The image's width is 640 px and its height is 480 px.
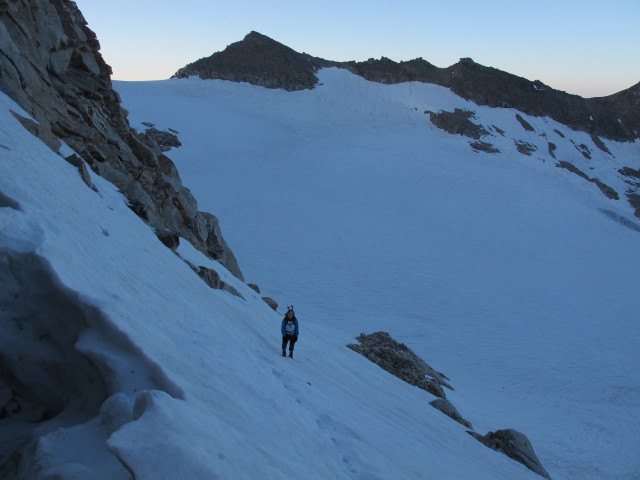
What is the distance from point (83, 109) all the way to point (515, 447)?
12678mm

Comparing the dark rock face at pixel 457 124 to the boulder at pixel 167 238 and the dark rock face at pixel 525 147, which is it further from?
the boulder at pixel 167 238

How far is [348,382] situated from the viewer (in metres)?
9.27

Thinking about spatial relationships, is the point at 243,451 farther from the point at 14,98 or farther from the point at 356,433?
the point at 14,98

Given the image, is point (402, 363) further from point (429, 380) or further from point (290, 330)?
point (290, 330)

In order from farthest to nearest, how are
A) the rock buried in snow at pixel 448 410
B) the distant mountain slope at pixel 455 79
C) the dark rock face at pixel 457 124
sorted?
the distant mountain slope at pixel 455 79
the dark rock face at pixel 457 124
the rock buried in snow at pixel 448 410

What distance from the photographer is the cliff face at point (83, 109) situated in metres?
10.9

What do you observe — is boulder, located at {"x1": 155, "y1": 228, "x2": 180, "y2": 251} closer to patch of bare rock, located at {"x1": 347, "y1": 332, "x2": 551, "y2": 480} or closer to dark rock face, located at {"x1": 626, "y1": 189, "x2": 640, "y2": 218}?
patch of bare rock, located at {"x1": 347, "y1": 332, "x2": 551, "y2": 480}

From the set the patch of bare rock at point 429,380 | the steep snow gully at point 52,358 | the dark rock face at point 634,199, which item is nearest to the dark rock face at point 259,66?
the dark rock face at point 634,199

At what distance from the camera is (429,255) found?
26328 millimetres

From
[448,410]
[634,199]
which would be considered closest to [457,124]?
[634,199]

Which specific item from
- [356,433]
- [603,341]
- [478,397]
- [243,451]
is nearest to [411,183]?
[603,341]

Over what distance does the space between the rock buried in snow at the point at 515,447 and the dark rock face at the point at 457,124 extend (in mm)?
45383

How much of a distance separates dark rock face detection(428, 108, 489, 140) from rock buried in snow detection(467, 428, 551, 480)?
1787 inches

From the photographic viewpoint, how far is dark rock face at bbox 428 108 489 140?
5325cm
